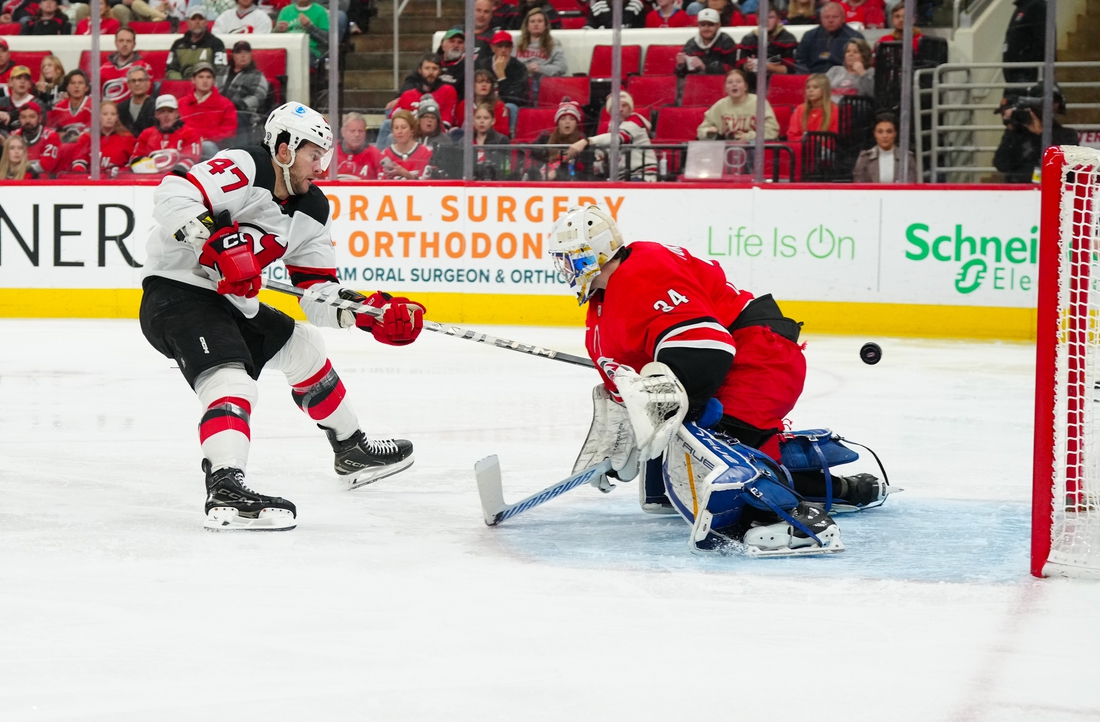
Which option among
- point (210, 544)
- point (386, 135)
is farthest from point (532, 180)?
point (210, 544)

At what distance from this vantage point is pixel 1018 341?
7461 mm

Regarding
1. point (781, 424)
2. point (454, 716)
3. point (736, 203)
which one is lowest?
point (454, 716)

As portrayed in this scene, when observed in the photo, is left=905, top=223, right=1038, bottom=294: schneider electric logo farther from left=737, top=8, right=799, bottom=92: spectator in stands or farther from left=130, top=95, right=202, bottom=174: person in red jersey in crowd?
left=130, top=95, right=202, bottom=174: person in red jersey in crowd

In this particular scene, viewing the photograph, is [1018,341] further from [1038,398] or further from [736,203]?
[1038,398]

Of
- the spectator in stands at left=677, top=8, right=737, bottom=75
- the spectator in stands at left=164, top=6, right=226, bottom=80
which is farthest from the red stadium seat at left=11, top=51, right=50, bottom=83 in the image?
the spectator in stands at left=677, top=8, right=737, bottom=75

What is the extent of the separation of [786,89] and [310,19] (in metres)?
3.13

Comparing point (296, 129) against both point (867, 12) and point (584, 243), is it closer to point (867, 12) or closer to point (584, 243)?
point (584, 243)

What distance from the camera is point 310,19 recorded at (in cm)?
852

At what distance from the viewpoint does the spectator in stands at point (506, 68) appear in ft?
27.3

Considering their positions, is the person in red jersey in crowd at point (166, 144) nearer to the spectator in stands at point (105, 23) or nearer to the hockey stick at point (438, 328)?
the spectator in stands at point (105, 23)

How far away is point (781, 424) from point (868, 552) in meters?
0.40

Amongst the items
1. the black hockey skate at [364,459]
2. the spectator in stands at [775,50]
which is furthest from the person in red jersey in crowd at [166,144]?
the black hockey skate at [364,459]

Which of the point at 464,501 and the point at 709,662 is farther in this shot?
the point at 464,501

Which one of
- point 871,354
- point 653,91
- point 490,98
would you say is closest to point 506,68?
point 490,98
